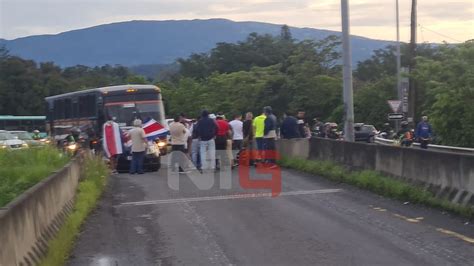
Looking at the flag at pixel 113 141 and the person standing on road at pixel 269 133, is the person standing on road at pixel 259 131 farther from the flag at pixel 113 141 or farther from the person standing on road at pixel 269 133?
the flag at pixel 113 141

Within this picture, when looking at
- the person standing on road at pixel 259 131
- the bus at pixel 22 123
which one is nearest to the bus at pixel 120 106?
the person standing on road at pixel 259 131

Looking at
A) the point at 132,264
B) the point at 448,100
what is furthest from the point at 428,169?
the point at 448,100

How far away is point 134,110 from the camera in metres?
31.8

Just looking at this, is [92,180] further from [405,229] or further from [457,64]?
[457,64]

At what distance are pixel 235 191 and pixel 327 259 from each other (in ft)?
24.9

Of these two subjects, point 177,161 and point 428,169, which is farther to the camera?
point 177,161

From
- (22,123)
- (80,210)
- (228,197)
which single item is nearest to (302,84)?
(22,123)

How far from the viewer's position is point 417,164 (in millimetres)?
15234

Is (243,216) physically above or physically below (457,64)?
below

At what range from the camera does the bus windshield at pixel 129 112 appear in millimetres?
31453

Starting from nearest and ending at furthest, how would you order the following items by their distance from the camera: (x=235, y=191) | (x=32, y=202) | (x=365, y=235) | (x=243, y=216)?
1. (x=32, y=202)
2. (x=365, y=235)
3. (x=243, y=216)
4. (x=235, y=191)

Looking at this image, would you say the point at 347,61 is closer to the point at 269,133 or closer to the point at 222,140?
the point at 269,133

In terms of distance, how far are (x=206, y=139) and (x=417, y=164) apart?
305 inches

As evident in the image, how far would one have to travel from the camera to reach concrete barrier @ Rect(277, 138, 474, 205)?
43.2 feet
